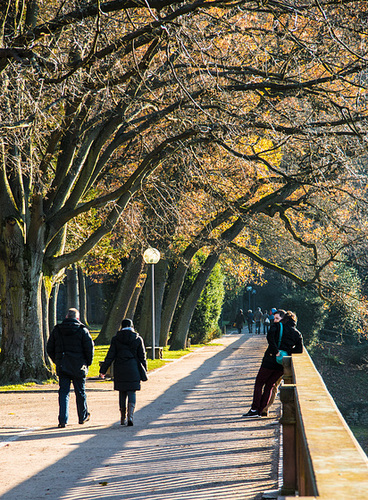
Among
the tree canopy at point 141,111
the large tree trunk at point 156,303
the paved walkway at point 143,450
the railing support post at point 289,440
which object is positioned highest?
the tree canopy at point 141,111

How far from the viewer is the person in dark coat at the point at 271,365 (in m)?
10.8

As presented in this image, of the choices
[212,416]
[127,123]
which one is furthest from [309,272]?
[212,416]

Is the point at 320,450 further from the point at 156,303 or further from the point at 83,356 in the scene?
the point at 156,303

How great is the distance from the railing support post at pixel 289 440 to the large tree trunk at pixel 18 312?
391 inches

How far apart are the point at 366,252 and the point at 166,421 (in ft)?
49.0

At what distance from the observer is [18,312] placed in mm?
14688

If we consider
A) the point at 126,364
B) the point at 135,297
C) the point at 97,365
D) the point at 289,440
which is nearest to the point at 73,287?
the point at 135,297

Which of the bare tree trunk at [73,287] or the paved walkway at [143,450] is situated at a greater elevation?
the bare tree trunk at [73,287]

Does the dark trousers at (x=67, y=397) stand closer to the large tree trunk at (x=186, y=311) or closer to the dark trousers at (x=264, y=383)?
the dark trousers at (x=264, y=383)

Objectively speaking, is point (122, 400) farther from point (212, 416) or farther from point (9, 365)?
point (9, 365)

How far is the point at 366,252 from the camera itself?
930 inches

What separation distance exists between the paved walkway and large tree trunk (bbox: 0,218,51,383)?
123cm

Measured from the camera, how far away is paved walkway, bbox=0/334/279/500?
250 inches

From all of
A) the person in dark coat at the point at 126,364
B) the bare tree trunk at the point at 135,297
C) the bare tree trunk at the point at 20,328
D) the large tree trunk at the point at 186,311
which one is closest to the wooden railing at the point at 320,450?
the person in dark coat at the point at 126,364
